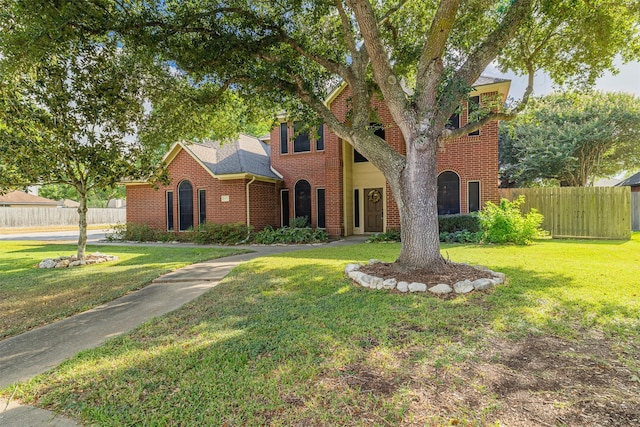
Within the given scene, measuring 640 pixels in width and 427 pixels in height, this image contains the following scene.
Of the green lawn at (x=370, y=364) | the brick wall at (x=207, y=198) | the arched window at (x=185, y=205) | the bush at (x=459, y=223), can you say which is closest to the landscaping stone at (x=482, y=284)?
the green lawn at (x=370, y=364)

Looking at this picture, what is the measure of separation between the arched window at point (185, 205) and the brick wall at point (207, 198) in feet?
0.66

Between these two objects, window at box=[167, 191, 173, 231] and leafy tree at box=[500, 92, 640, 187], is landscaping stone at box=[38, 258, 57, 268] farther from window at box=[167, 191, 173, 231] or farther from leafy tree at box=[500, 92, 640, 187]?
leafy tree at box=[500, 92, 640, 187]

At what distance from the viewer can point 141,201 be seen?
1620 centimetres

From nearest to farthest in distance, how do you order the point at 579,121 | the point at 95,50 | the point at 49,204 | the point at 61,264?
1. the point at 95,50
2. the point at 61,264
3. the point at 579,121
4. the point at 49,204

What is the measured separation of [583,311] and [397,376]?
3110 mm

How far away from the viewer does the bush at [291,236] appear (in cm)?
1288

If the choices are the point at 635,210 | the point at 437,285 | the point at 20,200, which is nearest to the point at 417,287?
the point at 437,285

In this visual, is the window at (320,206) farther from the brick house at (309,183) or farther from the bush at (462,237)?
the bush at (462,237)

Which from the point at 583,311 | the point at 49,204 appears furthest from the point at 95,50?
the point at 49,204

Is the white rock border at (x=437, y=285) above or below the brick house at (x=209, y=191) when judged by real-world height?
below

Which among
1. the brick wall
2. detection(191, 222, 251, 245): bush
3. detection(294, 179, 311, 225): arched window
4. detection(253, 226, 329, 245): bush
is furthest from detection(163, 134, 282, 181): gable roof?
detection(253, 226, 329, 245): bush

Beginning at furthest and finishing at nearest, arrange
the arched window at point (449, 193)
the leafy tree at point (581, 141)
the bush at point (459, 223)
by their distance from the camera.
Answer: the leafy tree at point (581, 141), the arched window at point (449, 193), the bush at point (459, 223)

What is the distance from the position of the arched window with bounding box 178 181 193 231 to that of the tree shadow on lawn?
11.8m

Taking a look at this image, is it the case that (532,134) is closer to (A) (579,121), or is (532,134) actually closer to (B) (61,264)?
(A) (579,121)
